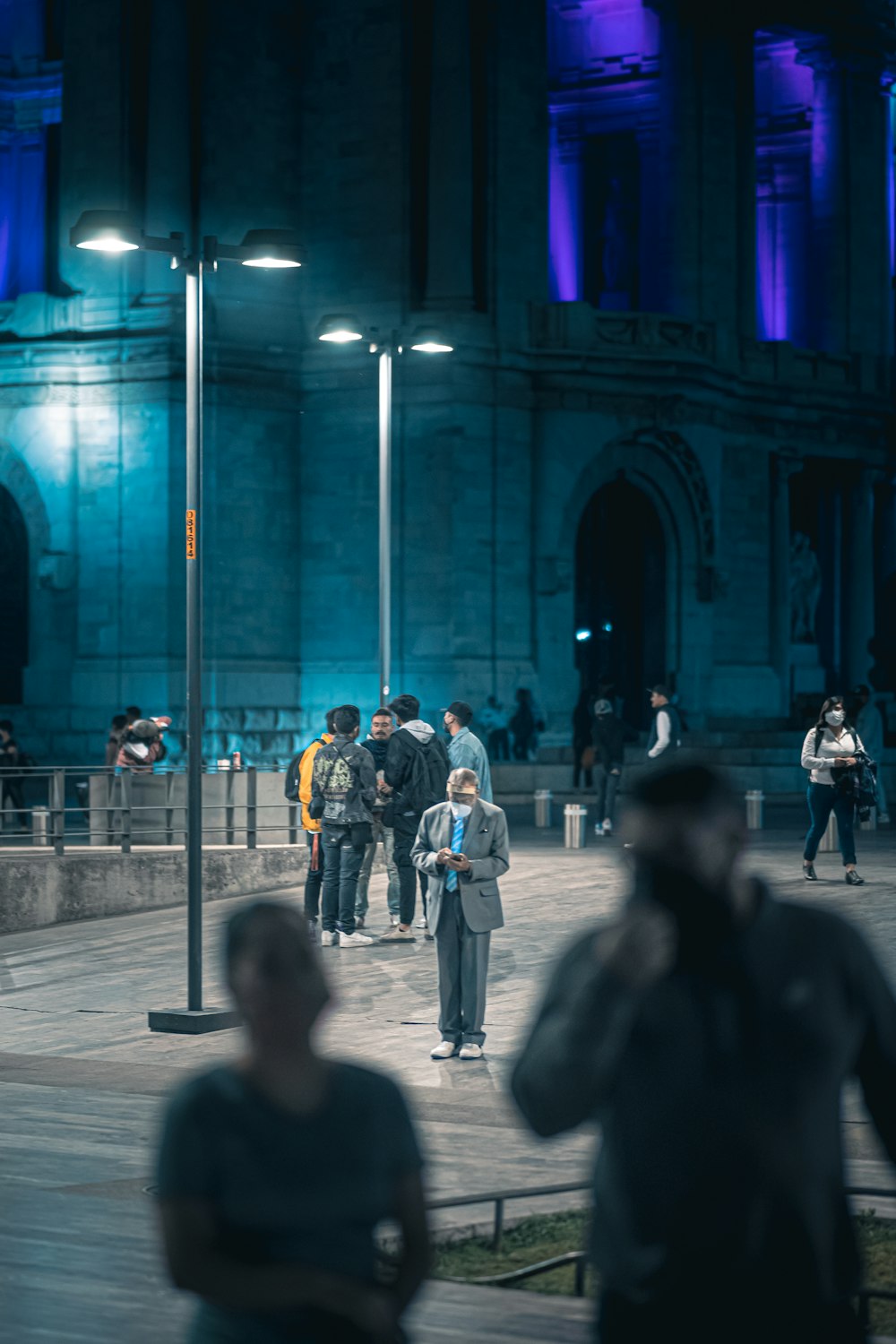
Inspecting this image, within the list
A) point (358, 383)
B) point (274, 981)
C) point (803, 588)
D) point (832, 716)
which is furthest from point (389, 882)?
point (803, 588)

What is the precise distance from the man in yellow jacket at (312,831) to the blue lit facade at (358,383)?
19.9m

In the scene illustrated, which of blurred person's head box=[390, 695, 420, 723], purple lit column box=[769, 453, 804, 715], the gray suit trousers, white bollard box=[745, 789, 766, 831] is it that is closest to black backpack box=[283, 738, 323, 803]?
blurred person's head box=[390, 695, 420, 723]

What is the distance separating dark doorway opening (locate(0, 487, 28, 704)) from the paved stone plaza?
62.5 ft

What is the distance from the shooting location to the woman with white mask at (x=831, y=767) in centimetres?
2103

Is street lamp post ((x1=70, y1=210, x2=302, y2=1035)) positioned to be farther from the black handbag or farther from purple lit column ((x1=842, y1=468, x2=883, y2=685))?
purple lit column ((x1=842, y1=468, x2=883, y2=685))

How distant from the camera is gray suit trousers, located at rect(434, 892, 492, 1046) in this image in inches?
535

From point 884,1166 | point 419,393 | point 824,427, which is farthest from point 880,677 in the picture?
point 884,1166

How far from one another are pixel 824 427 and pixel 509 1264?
1699 inches

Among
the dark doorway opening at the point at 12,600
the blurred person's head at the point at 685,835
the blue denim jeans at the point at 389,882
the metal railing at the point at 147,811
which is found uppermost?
the dark doorway opening at the point at 12,600

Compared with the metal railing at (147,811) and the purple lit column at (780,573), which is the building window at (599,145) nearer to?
the purple lit column at (780,573)

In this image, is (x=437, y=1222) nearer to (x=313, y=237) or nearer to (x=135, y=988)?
(x=135, y=988)

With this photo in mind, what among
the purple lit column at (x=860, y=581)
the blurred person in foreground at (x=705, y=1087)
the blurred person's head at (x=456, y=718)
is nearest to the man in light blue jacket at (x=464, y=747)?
the blurred person's head at (x=456, y=718)

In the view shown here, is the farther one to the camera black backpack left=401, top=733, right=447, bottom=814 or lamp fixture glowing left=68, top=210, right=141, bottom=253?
black backpack left=401, top=733, right=447, bottom=814

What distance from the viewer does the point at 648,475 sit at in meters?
44.8
